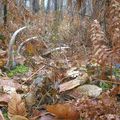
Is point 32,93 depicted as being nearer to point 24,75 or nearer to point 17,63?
point 24,75

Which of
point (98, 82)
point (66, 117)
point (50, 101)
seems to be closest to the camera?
point (66, 117)

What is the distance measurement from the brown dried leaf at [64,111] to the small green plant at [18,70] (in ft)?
5.15

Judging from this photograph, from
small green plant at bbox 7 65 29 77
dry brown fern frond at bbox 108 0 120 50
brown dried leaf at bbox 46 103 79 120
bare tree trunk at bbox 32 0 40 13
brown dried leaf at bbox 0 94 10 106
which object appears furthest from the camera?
bare tree trunk at bbox 32 0 40 13

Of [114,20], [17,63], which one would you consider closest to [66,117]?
[114,20]

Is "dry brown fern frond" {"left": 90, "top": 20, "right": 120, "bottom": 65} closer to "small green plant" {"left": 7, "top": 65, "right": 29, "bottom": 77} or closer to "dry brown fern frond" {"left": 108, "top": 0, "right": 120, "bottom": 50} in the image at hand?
"dry brown fern frond" {"left": 108, "top": 0, "right": 120, "bottom": 50}

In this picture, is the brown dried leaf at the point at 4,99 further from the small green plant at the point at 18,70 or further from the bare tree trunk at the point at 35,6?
the bare tree trunk at the point at 35,6

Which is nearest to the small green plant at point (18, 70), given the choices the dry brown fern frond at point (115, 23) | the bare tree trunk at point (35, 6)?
the dry brown fern frond at point (115, 23)

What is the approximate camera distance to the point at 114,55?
7.70ft

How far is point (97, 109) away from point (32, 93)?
1.74 ft

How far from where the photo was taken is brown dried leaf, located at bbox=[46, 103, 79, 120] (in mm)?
2180

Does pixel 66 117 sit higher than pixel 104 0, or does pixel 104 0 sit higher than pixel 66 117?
pixel 104 0

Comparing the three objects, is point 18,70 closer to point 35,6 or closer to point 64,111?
point 64,111

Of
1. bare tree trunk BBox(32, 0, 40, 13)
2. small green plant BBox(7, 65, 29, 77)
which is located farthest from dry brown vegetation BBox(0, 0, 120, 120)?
bare tree trunk BBox(32, 0, 40, 13)

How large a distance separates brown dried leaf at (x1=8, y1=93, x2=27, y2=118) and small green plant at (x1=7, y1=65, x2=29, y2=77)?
4.38ft
